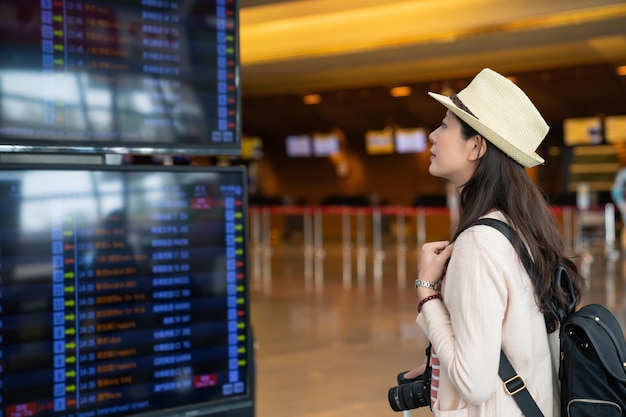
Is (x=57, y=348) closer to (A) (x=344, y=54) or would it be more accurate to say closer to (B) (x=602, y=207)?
(A) (x=344, y=54)

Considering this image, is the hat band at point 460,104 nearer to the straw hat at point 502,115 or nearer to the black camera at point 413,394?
the straw hat at point 502,115

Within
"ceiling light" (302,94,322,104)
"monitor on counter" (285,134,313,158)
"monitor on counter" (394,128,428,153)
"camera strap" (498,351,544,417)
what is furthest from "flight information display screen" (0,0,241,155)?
"monitor on counter" (285,134,313,158)

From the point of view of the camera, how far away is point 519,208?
1.80 meters

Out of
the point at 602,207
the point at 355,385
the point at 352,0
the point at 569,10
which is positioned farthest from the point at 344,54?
the point at 355,385

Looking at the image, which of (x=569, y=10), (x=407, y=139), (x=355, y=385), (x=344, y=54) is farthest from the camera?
(x=407, y=139)

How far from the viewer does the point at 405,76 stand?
16703 mm

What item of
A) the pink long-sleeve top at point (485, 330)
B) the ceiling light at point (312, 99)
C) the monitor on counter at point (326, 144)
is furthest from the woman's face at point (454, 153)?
the monitor on counter at point (326, 144)

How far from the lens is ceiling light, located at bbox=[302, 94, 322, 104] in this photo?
60.7 ft

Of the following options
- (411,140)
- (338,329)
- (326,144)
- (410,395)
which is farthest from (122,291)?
(326,144)

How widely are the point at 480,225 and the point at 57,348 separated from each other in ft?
3.55

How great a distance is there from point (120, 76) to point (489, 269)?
1093mm

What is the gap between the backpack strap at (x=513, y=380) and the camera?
1740 mm

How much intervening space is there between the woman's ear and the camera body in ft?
1.74

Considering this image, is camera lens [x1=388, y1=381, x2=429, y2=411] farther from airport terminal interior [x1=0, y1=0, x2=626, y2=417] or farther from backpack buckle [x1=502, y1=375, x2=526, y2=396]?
airport terminal interior [x1=0, y1=0, x2=626, y2=417]
